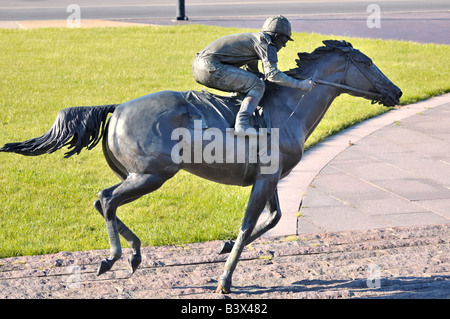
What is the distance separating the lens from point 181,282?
18.7 ft

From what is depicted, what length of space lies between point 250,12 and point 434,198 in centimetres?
1554

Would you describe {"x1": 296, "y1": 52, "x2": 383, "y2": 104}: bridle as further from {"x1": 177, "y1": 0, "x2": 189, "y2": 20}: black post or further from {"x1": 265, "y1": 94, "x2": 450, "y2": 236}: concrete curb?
{"x1": 177, "y1": 0, "x2": 189, "y2": 20}: black post

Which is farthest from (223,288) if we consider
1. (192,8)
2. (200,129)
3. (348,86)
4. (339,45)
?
(192,8)

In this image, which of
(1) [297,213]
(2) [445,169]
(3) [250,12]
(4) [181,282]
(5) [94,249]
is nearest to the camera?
(4) [181,282]

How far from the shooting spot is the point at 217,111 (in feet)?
17.6

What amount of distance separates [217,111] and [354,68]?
1270 mm

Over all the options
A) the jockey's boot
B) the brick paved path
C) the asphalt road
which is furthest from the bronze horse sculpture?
the asphalt road

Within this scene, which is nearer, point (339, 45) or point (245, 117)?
point (245, 117)

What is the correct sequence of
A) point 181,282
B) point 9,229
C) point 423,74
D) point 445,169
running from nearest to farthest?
point 181,282
point 9,229
point 445,169
point 423,74

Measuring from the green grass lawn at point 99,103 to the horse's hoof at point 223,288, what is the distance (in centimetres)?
140

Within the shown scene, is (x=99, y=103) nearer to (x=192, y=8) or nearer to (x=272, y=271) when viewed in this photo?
(x=272, y=271)

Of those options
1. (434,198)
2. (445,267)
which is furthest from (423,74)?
(445,267)

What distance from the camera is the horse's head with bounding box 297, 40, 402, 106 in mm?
5656
